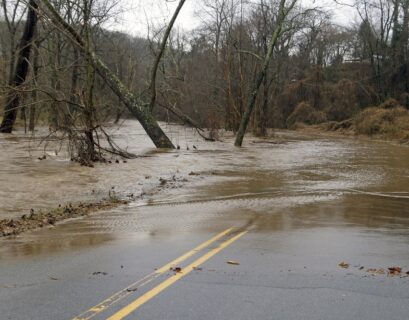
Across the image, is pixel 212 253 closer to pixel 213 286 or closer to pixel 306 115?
pixel 213 286

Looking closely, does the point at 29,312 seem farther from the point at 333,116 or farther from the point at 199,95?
the point at 333,116

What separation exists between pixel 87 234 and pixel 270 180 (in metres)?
8.14

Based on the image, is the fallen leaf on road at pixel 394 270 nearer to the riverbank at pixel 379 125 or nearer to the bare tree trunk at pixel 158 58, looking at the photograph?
the bare tree trunk at pixel 158 58

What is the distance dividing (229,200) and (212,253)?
16.4ft

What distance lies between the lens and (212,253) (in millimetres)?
6770

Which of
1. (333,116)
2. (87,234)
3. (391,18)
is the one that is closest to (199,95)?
(333,116)

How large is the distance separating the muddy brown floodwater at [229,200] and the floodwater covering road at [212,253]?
4 centimetres

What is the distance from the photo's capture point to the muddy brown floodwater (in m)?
7.69

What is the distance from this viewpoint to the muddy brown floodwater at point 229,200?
7691 mm

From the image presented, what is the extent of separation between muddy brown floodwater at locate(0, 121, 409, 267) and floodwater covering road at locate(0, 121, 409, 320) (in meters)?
0.04

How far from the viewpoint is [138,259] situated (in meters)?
6.48

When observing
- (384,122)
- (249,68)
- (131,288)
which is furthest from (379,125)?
(131,288)

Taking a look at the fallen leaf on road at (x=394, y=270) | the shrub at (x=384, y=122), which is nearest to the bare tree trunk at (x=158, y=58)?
the shrub at (x=384, y=122)

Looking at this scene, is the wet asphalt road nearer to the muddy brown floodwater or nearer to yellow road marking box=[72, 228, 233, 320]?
yellow road marking box=[72, 228, 233, 320]
